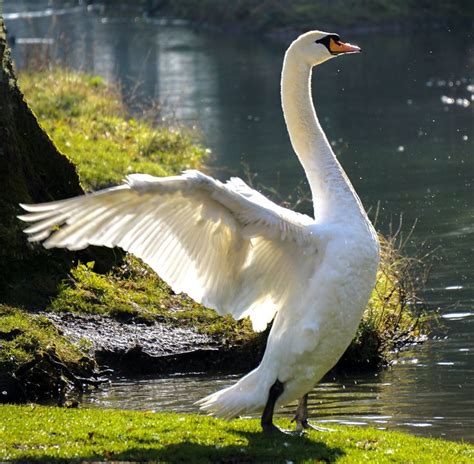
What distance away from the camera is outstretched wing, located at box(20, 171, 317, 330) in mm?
7879

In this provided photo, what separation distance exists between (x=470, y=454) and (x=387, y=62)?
35074 millimetres

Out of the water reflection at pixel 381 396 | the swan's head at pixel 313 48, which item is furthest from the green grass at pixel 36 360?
the swan's head at pixel 313 48

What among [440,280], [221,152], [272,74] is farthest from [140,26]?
[440,280]

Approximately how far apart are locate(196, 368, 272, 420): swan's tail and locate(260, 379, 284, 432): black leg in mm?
33

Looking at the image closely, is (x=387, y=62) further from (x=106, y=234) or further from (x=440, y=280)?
(x=106, y=234)

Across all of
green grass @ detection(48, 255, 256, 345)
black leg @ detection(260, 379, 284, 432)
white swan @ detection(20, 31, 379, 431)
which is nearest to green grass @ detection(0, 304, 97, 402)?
green grass @ detection(48, 255, 256, 345)

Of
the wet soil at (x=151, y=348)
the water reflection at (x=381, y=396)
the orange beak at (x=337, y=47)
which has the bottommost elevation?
the water reflection at (x=381, y=396)

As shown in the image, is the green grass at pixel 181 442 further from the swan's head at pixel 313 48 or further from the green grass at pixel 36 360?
the swan's head at pixel 313 48

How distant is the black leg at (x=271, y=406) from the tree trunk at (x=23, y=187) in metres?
4.37

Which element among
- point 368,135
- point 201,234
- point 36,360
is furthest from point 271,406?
point 368,135

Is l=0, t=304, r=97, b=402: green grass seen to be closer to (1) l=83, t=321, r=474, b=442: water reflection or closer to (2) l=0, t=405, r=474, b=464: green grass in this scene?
(1) l=83, t=321, r=474, b=442: water reflection

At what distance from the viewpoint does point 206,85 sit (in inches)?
1510

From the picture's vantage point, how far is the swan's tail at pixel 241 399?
861cm

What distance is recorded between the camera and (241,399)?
8.63m
